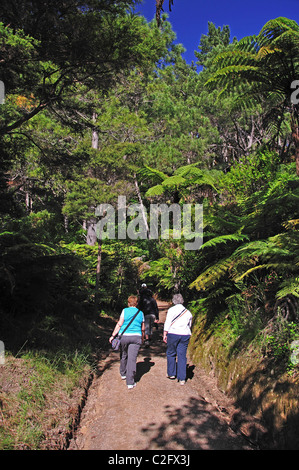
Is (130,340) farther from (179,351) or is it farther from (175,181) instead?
(175,181)

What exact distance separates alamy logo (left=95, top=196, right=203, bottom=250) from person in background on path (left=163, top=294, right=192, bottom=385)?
66.9 inches

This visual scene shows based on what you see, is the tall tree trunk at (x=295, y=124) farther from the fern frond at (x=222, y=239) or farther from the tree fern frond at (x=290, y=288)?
the tree fern frond at (x=290, y=288)

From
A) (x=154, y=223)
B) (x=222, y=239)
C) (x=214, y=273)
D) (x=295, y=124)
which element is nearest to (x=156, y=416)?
(x=214, y=273)

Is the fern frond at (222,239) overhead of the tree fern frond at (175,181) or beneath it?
beneath

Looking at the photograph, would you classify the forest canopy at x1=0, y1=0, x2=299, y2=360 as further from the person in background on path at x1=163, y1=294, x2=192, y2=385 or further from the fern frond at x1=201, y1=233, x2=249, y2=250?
the person in background on path at x1=163, y1=294, x2=192, y2=385

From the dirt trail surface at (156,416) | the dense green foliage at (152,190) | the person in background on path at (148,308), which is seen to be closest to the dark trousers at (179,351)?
the dirt trail surface at (156,416)

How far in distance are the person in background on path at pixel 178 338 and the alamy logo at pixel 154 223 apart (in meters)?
1.70

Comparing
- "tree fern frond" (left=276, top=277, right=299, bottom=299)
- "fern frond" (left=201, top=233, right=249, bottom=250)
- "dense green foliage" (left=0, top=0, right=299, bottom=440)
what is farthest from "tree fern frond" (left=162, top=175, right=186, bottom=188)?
"tree fern frond" (left=276, top=277, right=299, bottom=299)

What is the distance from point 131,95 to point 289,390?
2209 centimetres

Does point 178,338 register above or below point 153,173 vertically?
below

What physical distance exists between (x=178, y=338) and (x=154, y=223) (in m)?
15.0

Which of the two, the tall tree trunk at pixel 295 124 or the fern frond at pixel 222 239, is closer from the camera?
the fern frond at pixel 222 239

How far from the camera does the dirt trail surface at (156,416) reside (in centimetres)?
345

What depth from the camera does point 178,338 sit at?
521 centimetres
